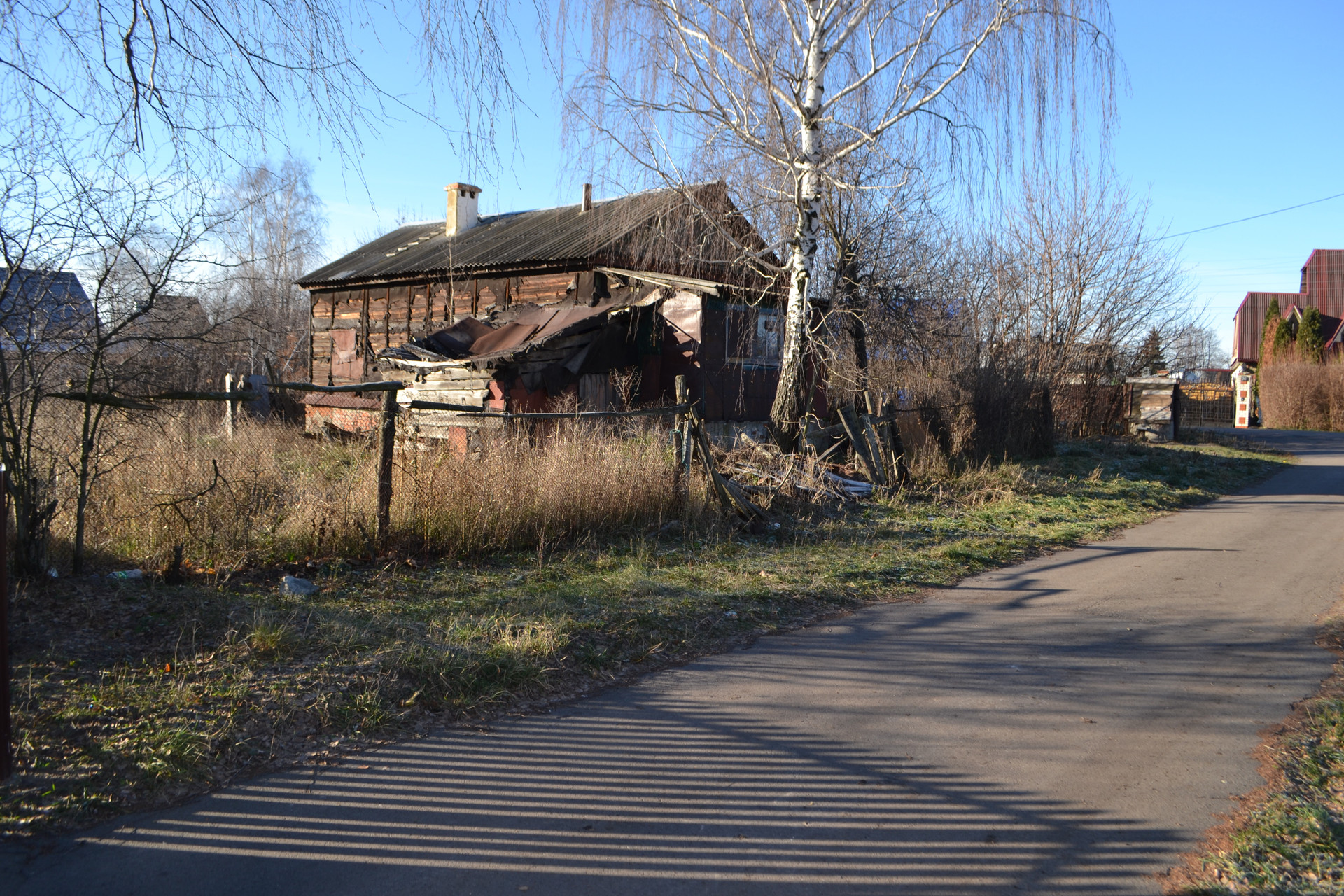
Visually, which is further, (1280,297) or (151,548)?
(1280,297)

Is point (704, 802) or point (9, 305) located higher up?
point (9, 305)

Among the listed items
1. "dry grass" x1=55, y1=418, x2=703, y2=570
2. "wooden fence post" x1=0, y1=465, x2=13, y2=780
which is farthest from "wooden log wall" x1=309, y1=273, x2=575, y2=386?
"wooden fence post" x1=0, y1=465, x2=13, y2=780

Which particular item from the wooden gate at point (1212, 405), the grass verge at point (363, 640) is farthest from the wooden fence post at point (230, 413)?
the wooden gate at point (1212, 405)

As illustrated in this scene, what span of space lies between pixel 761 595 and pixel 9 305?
18.7 feet

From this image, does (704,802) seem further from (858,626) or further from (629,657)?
(858,626)

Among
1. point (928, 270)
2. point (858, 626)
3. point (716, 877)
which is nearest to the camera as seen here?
point (716, 877)

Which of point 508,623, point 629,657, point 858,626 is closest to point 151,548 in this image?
point 508,623

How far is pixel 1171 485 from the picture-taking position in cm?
1600

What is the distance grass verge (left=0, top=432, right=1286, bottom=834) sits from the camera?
3801 millimetres

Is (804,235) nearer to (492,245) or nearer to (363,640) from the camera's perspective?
(363,640)

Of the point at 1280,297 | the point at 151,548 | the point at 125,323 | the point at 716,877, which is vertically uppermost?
the point at 1280,297

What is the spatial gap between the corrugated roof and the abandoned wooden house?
6 cm

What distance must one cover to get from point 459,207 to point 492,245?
3.87m

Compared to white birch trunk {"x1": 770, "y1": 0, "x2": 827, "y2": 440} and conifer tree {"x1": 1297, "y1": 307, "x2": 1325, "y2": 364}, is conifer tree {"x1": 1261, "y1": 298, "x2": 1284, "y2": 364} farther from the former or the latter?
white birch trunk {"x1": 770, "y1": 0, "x2": 827, "y2": 440}
